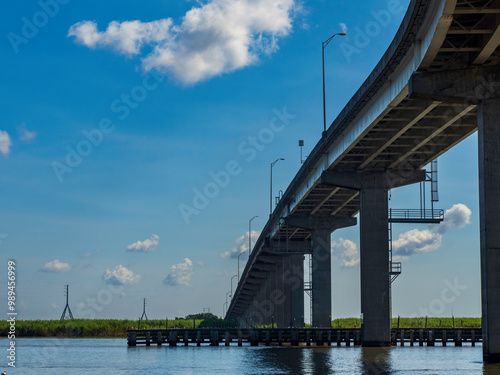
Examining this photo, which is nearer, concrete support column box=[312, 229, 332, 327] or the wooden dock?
the wooden dock

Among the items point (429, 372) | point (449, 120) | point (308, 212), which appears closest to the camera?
point (429, 372)

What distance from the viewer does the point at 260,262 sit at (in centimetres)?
13475

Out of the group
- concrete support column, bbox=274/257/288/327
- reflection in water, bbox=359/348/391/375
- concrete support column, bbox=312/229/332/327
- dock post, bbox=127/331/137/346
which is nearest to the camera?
reflection in water, bbox=359/348/391/375

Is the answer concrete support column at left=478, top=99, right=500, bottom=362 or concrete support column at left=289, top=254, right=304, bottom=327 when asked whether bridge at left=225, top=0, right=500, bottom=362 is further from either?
concrete support column at left=289, top=254, right=304, bottom=327

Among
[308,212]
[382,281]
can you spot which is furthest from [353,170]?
[308,212]

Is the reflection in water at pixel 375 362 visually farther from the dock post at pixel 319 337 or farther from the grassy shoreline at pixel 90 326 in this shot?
the grassy shoreline at pixel 90 326

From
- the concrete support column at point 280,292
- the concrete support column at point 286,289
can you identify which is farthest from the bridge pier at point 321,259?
the concrete support column at point 280,292

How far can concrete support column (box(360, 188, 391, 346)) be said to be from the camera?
6656 centimetres

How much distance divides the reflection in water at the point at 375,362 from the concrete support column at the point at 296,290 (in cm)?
4521

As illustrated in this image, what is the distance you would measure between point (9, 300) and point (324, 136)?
1397 inches

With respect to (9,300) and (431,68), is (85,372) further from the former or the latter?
(431,68)

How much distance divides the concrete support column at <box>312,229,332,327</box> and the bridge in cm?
11

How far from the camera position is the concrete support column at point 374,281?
66.6 metres

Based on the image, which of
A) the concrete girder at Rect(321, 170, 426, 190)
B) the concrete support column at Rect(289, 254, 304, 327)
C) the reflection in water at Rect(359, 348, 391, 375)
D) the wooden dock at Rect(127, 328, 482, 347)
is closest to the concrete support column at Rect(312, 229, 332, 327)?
the wooden dock at Rect(127, 328, 482, 347)
